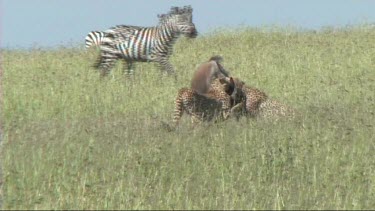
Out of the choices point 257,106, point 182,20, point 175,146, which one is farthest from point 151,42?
point 175,146

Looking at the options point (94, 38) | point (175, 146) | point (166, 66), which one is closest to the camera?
point (175, 146)

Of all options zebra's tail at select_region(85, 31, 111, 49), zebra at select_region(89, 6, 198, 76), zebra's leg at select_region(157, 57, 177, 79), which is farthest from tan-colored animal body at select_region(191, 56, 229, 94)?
zebra's tail at select_region(85, 31, 111, 49)

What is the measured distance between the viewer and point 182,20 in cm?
1595

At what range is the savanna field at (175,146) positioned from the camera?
19.4ft

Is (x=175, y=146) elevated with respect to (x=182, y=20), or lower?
lower

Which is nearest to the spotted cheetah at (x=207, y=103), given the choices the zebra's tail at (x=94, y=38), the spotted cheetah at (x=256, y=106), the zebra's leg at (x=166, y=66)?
the spotted cheetah at (x=256, y=106)

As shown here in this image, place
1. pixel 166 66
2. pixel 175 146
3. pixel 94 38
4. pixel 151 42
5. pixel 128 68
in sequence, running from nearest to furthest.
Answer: pixel 175 146, pixel 166 66, pixel 128 68, pixel 151 42, pixel 94 38

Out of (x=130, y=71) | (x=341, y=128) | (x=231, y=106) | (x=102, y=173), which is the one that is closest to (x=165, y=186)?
(x=102, y=173)

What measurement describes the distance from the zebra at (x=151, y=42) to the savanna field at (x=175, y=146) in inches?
15.8

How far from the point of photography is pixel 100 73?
50.7 ft

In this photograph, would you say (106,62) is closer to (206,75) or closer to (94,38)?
(94,38)

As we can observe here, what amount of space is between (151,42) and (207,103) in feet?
19.3

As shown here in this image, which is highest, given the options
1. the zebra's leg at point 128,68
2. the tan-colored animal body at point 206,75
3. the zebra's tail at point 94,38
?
the tan-colored animal body at point 206,75

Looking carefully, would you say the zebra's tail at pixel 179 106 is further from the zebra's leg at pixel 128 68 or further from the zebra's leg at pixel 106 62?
the zebra's leg at pixel 106 62
